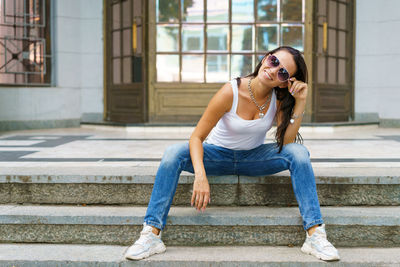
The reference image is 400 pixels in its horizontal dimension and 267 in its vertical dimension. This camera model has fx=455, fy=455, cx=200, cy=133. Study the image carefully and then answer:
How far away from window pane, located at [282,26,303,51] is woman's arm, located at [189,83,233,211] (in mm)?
4554

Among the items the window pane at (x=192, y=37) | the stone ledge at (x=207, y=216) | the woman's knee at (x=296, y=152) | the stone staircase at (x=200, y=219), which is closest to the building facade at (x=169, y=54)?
the window pane at (x=192, y=37)

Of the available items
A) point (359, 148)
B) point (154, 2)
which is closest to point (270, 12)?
point (154, 2)

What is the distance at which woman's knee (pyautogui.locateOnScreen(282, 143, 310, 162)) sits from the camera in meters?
2.21

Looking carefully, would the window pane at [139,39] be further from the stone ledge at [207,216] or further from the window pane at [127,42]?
the stone ledge at [207,216]

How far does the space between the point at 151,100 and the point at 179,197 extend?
4.22m

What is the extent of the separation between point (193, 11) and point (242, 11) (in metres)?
0.70

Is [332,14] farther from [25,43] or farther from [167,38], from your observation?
[25,43]

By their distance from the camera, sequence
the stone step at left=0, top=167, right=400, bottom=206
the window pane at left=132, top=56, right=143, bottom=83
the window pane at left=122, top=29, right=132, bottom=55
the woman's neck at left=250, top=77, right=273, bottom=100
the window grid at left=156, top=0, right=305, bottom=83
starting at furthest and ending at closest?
the window pane at left=122, top=29, right=132, bottom=55, the window pane at left=132, top=56, right=143, bottom=83, the window grid at left=156, top=0, right=305, bottom=83, the stone step at left=0, top=167, right=400, bottom=206, the woman's neck at left=250, top=77, right=273, bottom=100

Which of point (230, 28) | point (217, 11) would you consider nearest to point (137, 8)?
point (217, 11)

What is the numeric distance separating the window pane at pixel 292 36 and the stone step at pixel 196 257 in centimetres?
468

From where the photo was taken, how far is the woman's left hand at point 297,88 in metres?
2.21

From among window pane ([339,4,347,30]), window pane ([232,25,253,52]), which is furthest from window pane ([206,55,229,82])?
window pane ([339,4,347,30])

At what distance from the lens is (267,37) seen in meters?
6.53

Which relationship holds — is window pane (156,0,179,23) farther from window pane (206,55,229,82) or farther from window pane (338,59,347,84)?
window pane (338,59,347,84)
